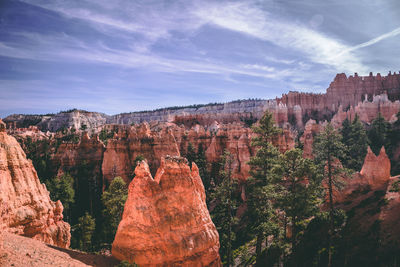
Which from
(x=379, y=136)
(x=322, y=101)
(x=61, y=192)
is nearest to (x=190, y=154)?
(x=61, y=192)

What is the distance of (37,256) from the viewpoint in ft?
38.5

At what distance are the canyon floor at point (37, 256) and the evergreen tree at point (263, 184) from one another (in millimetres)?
10599

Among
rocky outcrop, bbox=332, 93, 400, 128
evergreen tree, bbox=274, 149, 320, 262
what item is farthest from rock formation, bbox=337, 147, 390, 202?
rocky outcrop, bbox=332, 93, 400, 128

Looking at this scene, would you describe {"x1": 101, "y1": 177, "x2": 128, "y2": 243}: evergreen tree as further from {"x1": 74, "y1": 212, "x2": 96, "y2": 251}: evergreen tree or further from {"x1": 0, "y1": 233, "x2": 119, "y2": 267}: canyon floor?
{"x1": 0, "y1": 233, "x2": 119, "y2": 267}: canyon floor

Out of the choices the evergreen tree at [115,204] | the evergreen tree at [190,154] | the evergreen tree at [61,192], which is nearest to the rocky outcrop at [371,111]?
the evergreen tree at [190,154]

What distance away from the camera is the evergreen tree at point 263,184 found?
18656 millimetres

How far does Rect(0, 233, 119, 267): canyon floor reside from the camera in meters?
10.7

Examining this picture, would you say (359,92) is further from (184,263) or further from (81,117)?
(81,117)

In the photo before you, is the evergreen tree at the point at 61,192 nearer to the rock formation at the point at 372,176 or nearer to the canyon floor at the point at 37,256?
the canyon floor at the point at 37,256

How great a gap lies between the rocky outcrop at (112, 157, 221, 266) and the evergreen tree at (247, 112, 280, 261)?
4339 millimetres

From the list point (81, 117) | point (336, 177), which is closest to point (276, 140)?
point (336, 177)

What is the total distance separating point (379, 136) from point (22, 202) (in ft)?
163

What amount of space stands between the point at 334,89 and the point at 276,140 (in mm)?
77819

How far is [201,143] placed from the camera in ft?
171
